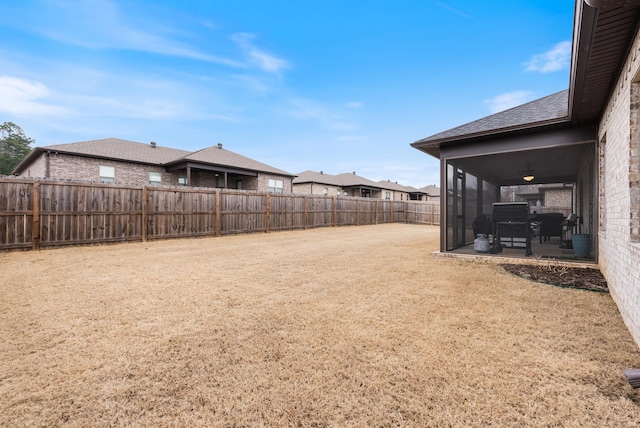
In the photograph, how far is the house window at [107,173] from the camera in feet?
45.8

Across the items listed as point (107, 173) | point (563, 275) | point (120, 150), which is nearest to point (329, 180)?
point (120, 150)

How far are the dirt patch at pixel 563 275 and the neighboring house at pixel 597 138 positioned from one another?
231 mm

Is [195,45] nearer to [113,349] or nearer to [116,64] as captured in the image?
[116,64]

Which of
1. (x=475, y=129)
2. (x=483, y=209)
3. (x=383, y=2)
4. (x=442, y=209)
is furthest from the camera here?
(x=483, y=209)

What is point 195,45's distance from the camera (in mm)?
11992

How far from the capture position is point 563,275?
4.72 meters

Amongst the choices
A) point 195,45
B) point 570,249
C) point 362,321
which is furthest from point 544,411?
point 195,45

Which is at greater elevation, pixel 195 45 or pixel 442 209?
pixel 195 45

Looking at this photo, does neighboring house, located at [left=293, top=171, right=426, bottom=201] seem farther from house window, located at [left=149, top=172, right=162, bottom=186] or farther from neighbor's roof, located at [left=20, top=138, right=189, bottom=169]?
house window, located at [left=149, top=172, right=162, bottom=186]

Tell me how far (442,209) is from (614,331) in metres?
4.87

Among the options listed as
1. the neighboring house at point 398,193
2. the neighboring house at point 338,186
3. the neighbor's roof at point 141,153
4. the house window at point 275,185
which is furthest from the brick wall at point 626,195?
the neighboring house at point 398,193

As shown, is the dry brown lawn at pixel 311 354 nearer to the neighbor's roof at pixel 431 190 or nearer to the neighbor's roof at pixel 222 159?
the neighbor's roof at pixel 222 159

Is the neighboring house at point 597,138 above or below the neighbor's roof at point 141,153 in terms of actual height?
below

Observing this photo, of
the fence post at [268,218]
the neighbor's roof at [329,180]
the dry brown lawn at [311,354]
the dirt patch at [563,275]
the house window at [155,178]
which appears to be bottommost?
the dry brown lawn at [311,354]
